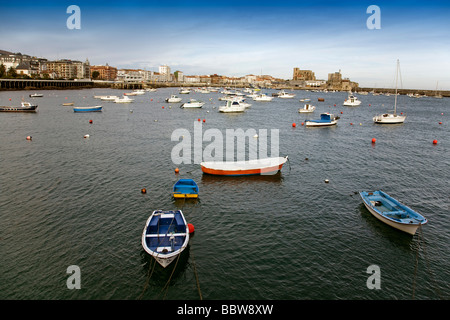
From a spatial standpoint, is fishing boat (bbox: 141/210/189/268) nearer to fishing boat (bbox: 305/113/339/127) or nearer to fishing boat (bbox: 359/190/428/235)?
fishing boat (bbox: 359/190/428/235)

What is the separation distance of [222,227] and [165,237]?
4.30 meters

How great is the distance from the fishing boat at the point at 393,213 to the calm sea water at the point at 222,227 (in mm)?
671

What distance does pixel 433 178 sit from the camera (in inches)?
1187

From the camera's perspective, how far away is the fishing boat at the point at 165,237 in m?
15.2

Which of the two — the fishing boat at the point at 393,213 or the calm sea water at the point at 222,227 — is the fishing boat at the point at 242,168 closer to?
the calm sea water at the point at 222,227

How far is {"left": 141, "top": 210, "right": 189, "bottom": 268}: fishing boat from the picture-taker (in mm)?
15190

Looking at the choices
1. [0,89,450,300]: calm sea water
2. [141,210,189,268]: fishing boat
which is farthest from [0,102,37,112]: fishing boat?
[141,210,189,268]: fishing boat

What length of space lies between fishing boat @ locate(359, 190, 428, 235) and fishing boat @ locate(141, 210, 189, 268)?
45.5 ft

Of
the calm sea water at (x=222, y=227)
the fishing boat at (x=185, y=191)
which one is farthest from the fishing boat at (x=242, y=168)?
the fishing boat at (x=185, y=191)

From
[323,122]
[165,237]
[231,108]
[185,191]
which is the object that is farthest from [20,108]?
[323,122]
